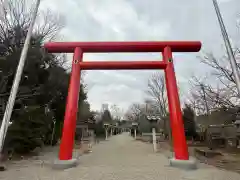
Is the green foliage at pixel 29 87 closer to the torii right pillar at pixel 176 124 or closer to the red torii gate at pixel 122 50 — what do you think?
the red torii gate at pixel 122 50

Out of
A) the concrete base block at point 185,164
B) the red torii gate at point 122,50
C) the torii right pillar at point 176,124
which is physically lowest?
the concrete base block at point 185,164

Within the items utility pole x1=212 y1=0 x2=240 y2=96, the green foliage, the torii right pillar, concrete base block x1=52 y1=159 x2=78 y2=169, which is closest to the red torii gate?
the torii right pillar

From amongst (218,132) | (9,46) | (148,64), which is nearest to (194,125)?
(218,132)

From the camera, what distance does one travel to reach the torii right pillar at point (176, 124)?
7.40 m

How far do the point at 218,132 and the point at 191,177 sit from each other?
13.4 meters

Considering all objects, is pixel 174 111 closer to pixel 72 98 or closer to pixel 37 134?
pixel 72 98

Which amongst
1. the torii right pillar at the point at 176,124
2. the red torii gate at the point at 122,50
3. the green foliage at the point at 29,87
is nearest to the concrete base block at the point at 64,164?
the red torii gate at the point at 122,50

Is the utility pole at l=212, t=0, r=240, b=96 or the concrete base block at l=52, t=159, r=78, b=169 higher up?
the utility pole at l=212, t=0, r=240, b=96

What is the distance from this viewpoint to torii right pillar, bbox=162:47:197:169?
7400 millimetres

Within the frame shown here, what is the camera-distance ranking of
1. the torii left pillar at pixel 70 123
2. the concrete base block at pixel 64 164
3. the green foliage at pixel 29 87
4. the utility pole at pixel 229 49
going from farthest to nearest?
the green foliage at pixel 29 87 → the torii left pillar at pixel 70 123 → the concrete base block at pixel 64 164 → the utility pole at pixel 229 49

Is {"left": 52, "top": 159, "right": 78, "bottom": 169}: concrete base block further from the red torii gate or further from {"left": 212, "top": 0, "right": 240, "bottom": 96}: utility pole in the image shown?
{"left": 212, "top": 0, "right": 240, "bottom": 96}: utility pole

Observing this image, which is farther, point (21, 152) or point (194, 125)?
point (194, 125)

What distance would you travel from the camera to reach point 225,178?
6070 mm

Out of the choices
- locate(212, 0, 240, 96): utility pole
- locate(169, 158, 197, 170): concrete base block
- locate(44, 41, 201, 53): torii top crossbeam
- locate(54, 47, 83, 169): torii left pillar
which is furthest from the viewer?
locate(44, 41, 201, 53): torii top crossbeam
